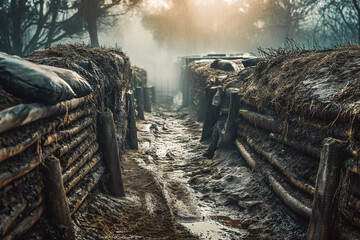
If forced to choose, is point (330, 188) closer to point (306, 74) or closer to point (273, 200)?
point (273, 200)

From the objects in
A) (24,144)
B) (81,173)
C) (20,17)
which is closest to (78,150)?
(81,173)

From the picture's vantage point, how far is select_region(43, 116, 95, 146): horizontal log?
2.78 m

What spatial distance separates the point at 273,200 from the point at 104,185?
236 cm

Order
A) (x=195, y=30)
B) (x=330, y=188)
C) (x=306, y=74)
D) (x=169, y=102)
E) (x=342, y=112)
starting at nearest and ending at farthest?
(x=330, y=188)
(x=342, y=112)
(x=306, y=74)
(x=169, y=102)
(x=195, y=30)

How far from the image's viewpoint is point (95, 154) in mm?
4367

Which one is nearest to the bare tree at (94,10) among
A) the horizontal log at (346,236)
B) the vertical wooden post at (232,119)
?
the vertical wooden post at (232,119)

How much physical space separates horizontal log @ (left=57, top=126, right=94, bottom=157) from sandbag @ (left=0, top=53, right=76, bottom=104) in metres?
0.56

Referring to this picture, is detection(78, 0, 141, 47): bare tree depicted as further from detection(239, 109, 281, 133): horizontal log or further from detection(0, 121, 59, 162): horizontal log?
detection(0, 121, 59, 162): horizontal log

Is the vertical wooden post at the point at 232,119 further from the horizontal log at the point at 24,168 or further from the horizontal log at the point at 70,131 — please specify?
the horizontal log at the point at 24,168

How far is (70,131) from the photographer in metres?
3.37

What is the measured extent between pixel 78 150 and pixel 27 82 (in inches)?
49.9

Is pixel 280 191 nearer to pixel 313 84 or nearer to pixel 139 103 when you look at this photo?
pixel 313 84

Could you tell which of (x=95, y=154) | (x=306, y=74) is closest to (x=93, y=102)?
(x=95, y=154)

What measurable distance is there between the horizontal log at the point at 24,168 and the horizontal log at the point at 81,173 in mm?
503
